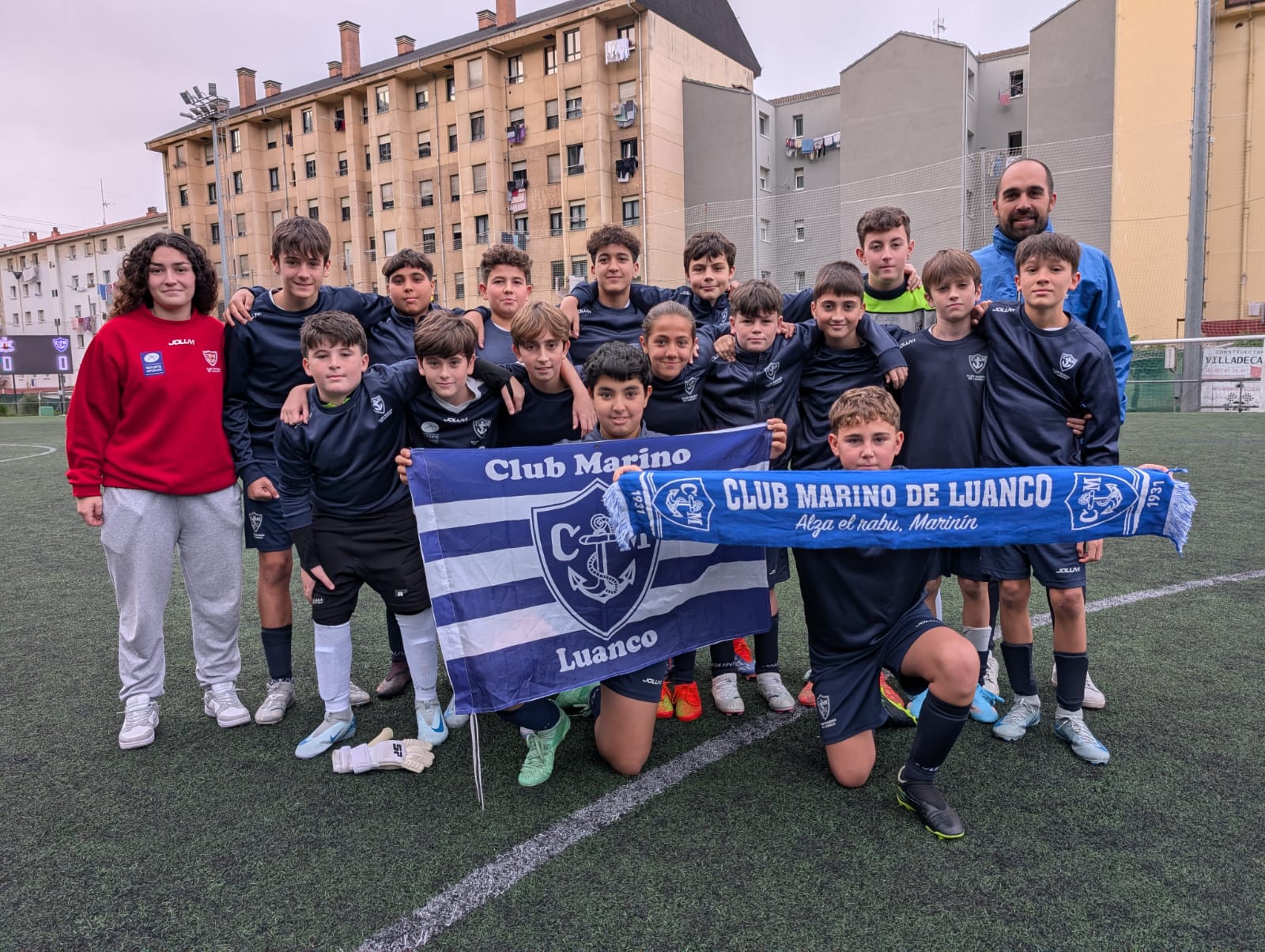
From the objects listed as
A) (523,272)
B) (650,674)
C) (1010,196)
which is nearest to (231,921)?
(650,674)

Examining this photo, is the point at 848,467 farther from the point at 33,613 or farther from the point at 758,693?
the point at 33,613

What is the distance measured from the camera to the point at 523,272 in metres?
4.27

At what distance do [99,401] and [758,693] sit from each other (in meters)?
3.27

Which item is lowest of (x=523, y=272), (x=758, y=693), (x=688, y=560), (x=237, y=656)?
(x=758, y=693)

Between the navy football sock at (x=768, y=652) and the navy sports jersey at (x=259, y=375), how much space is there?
2545mm

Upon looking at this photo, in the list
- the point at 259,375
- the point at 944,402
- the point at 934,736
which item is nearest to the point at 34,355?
the point at 259,375

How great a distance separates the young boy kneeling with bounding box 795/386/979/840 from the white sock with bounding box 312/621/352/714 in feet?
6.41

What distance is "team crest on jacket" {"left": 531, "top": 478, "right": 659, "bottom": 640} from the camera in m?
3.17

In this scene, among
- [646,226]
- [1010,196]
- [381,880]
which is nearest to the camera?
[381,880]

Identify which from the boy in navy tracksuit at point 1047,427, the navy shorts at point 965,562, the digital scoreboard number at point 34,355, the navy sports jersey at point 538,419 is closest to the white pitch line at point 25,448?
the navy sports jersey at point 538,419

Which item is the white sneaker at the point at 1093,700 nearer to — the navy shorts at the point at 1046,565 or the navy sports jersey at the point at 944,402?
the navy shorts at the point at 1046,565

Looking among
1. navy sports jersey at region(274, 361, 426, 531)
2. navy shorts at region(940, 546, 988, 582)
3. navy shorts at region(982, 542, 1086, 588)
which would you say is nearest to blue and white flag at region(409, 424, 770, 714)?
navy sports jersey at region(274, 361, 426, 531)

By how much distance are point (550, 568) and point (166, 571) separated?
1.86 meters

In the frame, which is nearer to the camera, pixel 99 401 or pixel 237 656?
pixel 99 401
